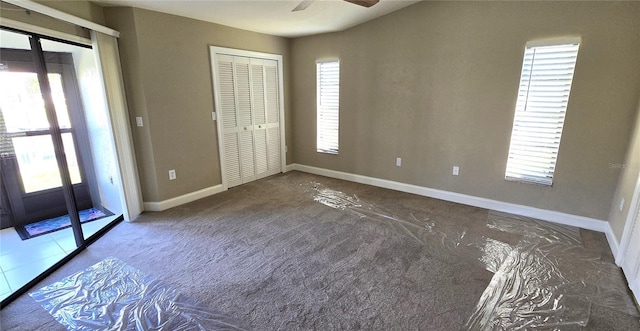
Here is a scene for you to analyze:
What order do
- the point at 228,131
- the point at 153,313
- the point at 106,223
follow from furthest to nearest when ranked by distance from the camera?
1. the point at 228,131
2. the point at 106,223
3. the point at 153,313

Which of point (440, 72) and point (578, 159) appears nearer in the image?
point (578, 159)

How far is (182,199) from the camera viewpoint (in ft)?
12.6

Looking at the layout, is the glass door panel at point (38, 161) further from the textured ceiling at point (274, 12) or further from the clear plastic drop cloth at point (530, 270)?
the clear plastic drop cloth at point (530, 270)

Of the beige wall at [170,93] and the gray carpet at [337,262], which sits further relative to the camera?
the beige wall at [170,93]

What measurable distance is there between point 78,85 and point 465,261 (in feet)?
14.9

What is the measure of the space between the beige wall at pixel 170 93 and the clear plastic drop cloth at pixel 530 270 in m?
2.29

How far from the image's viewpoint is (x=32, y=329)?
1.83 meters

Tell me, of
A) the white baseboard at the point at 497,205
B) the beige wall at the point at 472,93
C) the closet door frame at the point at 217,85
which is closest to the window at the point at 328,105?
the beige wall at the point at 472,93

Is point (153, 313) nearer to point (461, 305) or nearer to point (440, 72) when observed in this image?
point (461, 305)

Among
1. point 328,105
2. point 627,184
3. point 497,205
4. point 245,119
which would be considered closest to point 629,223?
point 627,184

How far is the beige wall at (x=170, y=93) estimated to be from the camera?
3.22 metres

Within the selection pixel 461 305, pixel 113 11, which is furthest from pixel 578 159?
pixel 113 11

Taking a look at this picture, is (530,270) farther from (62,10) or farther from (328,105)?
(62,10)

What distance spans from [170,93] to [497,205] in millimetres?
4322
